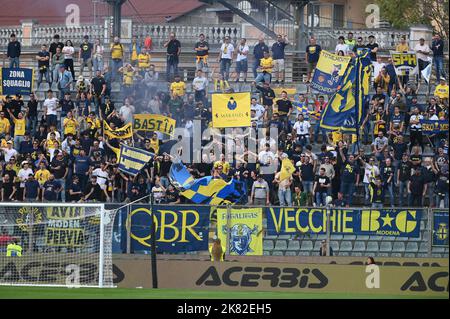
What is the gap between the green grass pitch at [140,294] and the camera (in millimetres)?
23562

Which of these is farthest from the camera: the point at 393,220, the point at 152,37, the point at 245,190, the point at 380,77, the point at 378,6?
the point at 378,6

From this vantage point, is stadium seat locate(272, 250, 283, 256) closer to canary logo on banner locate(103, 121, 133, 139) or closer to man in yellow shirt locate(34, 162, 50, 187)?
canary logo on banner locate(103, 121, 133, 139)

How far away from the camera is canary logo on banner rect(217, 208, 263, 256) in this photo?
28844 millimetres

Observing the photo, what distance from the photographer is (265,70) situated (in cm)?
3619

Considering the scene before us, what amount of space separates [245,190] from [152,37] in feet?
46.1

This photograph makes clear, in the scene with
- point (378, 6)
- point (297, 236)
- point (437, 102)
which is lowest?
point (297, 236)

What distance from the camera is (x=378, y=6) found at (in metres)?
49.3

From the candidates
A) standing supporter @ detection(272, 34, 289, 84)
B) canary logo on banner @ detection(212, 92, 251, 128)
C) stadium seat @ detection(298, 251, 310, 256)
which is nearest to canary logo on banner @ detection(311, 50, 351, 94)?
canary logo on banner @ detection(212, 92, 251, 128)

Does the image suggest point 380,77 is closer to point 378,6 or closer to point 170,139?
point 170,139

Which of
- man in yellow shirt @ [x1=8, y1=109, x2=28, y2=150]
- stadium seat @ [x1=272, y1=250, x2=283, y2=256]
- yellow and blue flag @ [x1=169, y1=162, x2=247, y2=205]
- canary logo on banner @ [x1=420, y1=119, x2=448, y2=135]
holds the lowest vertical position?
stadium seat @ [x1=272, y1=250, x2=283, y2=256]

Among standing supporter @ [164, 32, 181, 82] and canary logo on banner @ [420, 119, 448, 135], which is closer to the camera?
canary logo on banner @ [420, 119, 448, 135]

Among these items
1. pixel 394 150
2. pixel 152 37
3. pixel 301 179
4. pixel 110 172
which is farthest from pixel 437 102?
pixel 152 37

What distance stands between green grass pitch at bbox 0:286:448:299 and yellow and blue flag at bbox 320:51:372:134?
6173 mm

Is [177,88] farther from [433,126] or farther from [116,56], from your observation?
[433,126]
